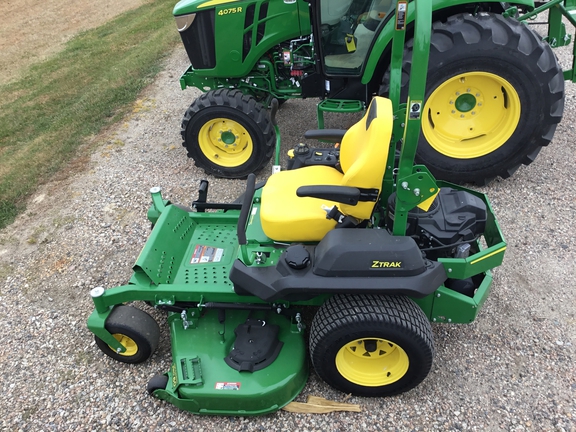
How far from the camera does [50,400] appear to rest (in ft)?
9.06

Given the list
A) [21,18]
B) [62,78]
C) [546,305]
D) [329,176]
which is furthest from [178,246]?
[21,18]

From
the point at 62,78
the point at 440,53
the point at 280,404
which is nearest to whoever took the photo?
the point at 280,404

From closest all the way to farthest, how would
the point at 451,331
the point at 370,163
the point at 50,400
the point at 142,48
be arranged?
the point at 370,163, the point at 50,400, the point at 451,331, the point at 142,48

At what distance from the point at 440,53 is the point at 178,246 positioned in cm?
Result: 238

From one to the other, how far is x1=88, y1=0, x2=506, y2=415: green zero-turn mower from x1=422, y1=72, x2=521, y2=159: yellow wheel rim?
1273 millimetres

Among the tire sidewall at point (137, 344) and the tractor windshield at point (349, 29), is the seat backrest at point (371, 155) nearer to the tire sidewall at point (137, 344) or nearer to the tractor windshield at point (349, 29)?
the tire sidewall at point (137, 344)

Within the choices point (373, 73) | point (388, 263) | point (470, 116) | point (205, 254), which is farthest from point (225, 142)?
point (388, 263)

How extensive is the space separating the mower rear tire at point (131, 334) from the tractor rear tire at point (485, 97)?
246 centimetres

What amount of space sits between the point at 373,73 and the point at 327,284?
7.72 feet

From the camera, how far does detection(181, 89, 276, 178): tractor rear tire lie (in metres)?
4.23

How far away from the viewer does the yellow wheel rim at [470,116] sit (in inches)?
153

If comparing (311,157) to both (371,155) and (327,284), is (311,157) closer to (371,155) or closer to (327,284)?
(371,155)

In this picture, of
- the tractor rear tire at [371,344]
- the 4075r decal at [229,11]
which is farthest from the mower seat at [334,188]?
the 4075r decal at [229,11]

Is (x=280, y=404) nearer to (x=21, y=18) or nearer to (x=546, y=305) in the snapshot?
(x=546, y=305)
